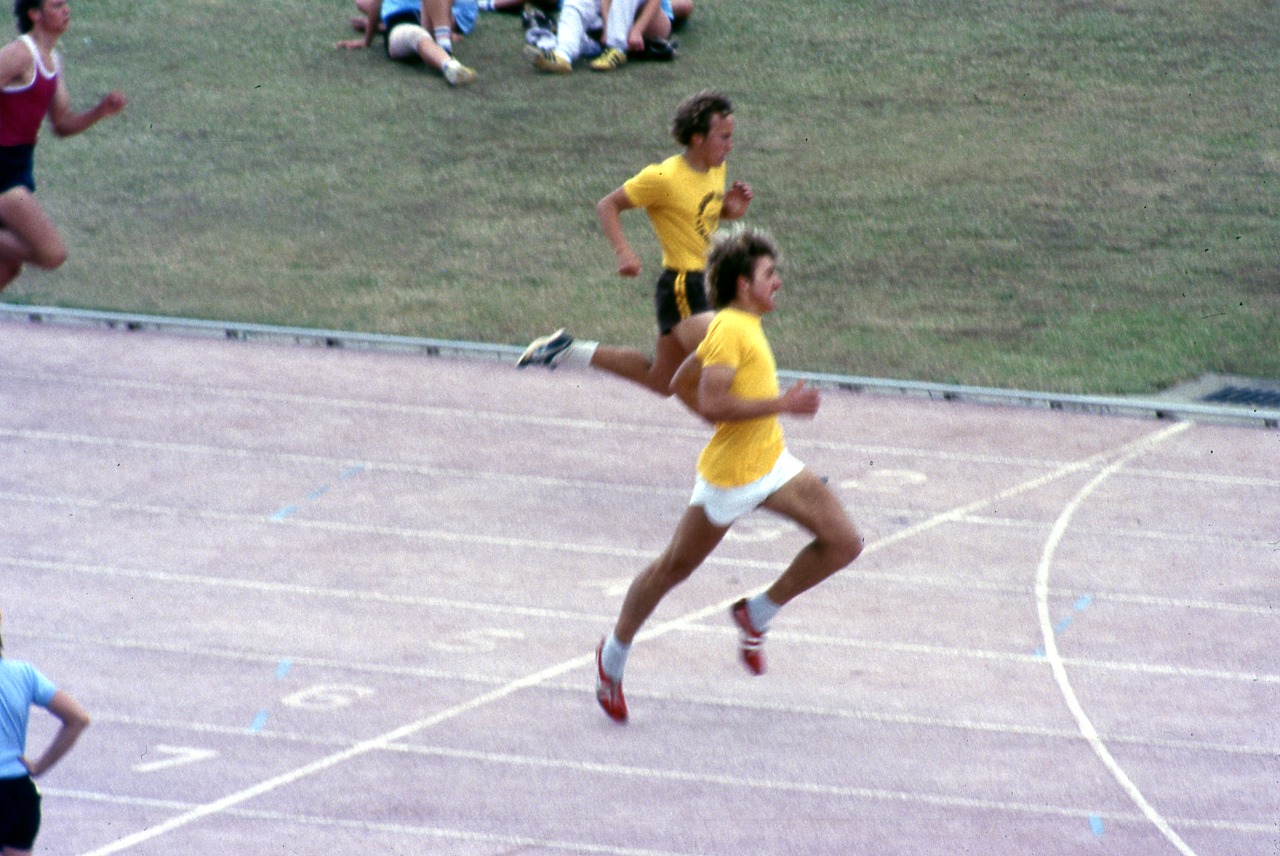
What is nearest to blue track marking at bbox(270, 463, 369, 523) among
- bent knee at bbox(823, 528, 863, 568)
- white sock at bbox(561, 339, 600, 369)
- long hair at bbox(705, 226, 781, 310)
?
white sock at bbox(561, 339, 600, 369)

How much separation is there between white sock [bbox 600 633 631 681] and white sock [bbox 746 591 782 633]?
503mm

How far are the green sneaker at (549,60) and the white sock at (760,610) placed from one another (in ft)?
35.3

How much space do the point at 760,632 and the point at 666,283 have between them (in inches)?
92.2

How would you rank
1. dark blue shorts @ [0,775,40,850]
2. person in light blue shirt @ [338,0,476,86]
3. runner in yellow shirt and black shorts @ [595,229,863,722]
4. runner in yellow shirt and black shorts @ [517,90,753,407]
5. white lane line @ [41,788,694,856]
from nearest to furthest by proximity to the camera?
1. dark blue shorts @ [0,775,40,850]
2. white lane line @ [41,788,694,856]
3. runner in yellow shirt and black shorts @ [595,229,863,722]
4. runner in yellow shirt and black shorts @ [517,90,753,407]
5. person in light blue shirt @ [338,0,476,86]

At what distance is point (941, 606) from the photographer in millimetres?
7074

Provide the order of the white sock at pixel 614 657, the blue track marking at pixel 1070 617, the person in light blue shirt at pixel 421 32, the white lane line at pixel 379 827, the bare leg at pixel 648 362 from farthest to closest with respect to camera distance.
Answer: the person in light blue shirt at pixel 421 32 → the bare leg at pixel 648 362 → the blue track marking at pixel 1070 617 → the white sock at pixel 614 657 → the white lane line at pixel 379 827

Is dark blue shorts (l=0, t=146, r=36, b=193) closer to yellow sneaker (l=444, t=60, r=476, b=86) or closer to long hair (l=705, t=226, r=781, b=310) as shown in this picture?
long hair (l=705, t=226, r=781, b=310)

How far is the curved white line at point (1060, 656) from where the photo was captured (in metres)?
5.29

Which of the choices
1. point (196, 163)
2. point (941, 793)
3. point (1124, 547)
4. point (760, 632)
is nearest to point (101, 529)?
point (760, 632)

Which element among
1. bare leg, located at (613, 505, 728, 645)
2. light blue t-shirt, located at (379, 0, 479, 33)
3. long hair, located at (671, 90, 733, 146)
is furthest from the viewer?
light blue t-shirt, located at (379, 0, 479, 33)

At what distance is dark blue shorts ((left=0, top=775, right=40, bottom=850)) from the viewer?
4043mm

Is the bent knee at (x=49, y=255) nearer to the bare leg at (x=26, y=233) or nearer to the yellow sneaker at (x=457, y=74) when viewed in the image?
the bare leg at (x=26, y=233)

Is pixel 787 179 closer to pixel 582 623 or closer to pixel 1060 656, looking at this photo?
pixel 582 623

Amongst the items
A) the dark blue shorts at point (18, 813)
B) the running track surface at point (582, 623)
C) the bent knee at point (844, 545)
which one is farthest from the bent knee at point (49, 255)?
the dark blue shorts at point (18, 813)
